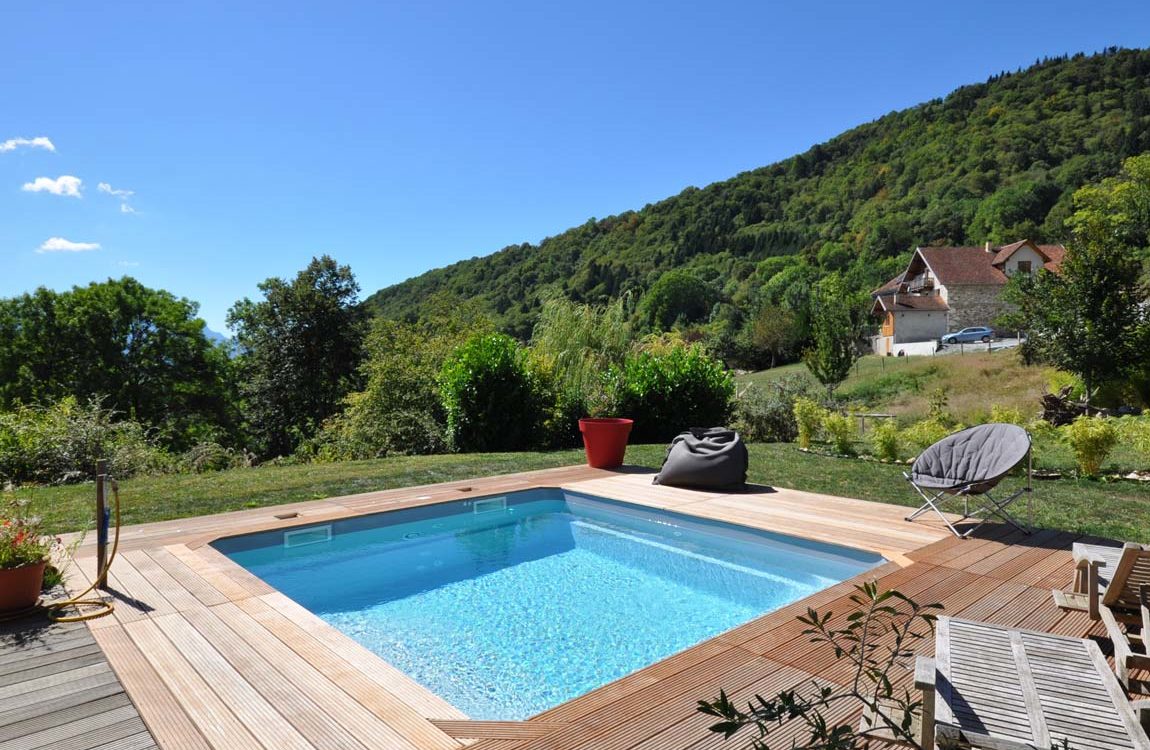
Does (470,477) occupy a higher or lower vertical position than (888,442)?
higher

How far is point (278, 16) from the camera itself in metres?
8.80

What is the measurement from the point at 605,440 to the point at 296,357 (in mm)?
16423

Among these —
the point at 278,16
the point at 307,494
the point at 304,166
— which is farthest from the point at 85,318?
the point at 307,494

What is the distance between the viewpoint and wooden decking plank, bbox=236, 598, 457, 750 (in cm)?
217

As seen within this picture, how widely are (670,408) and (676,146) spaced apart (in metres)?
17.8

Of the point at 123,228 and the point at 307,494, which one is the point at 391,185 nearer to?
the point at 123,228

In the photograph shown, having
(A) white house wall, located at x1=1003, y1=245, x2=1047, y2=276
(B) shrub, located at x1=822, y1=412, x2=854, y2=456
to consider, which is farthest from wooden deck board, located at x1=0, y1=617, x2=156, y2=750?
(A) white house wall, located at x1=1003, y1=245, x2=1047, y2=276

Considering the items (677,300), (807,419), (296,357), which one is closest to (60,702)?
(807,419)

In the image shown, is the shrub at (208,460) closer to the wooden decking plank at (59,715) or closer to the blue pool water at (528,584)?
the blue pool water at (528,584)

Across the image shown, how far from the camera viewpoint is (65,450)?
26.9 ft

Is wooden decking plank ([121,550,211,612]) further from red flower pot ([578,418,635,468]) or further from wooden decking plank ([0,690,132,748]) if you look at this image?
red flower pot ([578,418,635,468])

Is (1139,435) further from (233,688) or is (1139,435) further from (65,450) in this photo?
(65,450)

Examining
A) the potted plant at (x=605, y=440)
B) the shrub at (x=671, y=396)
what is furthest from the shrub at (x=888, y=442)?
the potted plant at (x=605, y=440)

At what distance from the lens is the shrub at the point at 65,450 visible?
787 centimetres
